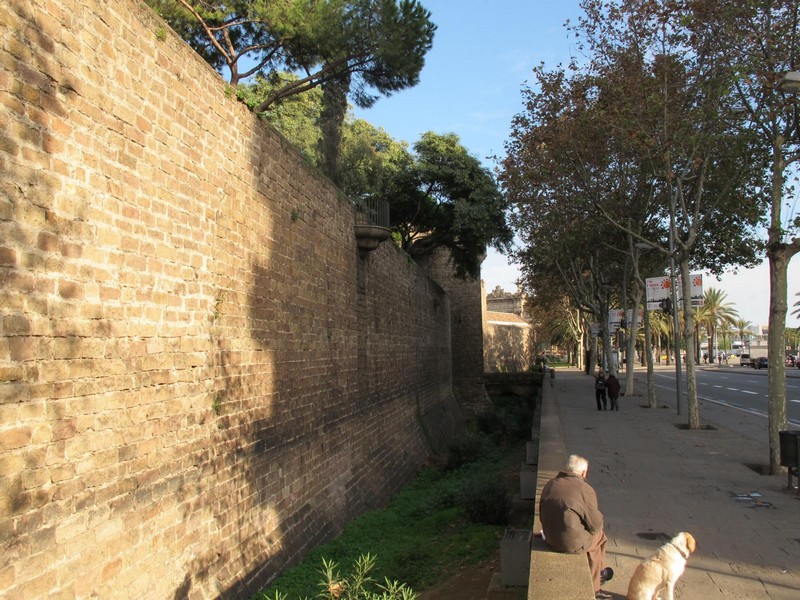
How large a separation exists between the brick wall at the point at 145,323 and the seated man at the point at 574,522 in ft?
10.6

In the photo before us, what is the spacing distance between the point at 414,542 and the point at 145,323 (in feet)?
19.1

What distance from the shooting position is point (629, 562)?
19.3 feet

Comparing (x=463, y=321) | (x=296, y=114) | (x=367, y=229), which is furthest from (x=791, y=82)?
(x=463, y=321)

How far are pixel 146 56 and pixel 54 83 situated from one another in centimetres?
145

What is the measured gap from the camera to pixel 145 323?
18.2 feet

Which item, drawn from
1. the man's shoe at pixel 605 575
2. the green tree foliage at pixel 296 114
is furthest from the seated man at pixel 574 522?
the green tree foliage at pixel 296 114

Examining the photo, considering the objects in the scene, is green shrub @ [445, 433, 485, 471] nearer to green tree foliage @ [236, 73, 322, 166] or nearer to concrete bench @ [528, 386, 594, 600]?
green tree foliage @ [236, 73, 322, 166]

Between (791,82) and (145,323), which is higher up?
(791,82)

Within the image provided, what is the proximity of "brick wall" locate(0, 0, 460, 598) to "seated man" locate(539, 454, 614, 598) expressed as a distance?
3240mm

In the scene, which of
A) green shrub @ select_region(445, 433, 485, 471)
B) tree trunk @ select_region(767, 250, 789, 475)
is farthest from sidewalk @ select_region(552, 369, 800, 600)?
green shrub @ select_region(445, 433, 485, 471)

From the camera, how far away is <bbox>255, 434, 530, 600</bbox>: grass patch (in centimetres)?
792

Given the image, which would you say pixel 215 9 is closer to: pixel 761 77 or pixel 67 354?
pixel 761 77

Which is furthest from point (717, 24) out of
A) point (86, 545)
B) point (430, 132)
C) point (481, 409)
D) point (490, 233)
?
point (481, 409)

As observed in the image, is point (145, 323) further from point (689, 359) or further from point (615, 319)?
point (615, 319)
